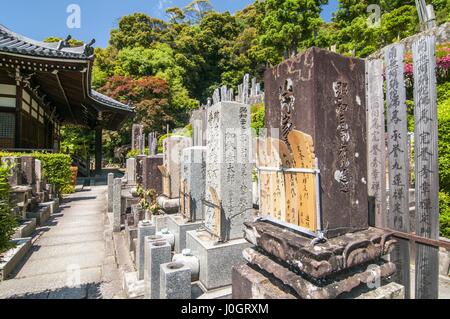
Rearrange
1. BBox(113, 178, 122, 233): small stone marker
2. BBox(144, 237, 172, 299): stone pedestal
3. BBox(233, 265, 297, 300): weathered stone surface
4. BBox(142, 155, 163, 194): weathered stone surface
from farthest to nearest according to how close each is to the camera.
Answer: BBox(142, 155, 163, 194): weathered stone surface, BBox(113, 178, 122, 233): small stone marker, BBox(144, 237, 172, 299): stone pedestal, BBox(233, 265, 297, 300): weathered stone surface

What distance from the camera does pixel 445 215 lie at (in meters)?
4.30

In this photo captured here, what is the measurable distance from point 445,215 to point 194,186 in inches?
178

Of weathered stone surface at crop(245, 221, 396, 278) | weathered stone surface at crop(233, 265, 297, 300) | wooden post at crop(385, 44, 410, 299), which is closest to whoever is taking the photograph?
weathered stone surface at crop(245, 221, 396, 278)

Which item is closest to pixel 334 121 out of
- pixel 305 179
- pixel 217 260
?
pixel 305 179

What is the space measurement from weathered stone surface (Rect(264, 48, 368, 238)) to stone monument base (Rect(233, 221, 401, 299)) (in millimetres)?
158

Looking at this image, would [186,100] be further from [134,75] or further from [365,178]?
[365,178]

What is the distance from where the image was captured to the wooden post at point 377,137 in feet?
7.26

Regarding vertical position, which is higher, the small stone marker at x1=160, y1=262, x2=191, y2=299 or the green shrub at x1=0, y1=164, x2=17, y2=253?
the green shrub at x1=0, y1=164, x2=17, y2=253

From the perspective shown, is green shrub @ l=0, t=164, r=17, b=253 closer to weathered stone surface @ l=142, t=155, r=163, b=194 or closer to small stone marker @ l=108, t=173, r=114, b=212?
weathered stone surface @ l=142, t=155, r=163, b=194

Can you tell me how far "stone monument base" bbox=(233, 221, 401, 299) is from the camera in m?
1.64

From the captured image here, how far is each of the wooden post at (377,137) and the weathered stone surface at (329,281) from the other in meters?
0.48

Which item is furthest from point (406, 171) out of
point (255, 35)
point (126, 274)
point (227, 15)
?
point (227, 15)

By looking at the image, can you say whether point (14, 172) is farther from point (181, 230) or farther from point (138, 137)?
point (138, 137)

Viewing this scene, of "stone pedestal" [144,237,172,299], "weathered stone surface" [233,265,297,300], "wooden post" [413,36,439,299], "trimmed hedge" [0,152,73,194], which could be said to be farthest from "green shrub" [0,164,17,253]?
"trimmed hedge" [0,152,73,194]
